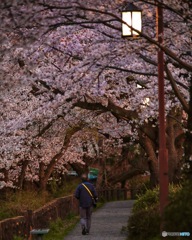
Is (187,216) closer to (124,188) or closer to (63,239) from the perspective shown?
(63,239)

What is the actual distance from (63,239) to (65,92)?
4199 millimetres

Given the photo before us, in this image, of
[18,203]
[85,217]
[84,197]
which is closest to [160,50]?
[84,197]

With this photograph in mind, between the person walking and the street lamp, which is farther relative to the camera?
the person walking

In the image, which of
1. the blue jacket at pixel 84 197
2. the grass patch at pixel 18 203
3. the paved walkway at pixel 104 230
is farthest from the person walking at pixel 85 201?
the grass patch at pixel 18 203

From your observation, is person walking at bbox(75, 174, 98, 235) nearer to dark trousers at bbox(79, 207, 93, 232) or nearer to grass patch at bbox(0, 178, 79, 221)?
dark trousers at bbox(79, 207, 93, 232)

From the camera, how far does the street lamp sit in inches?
589

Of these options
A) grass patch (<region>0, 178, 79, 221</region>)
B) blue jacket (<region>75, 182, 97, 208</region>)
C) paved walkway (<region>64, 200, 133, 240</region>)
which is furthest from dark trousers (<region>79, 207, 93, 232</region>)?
grass patch (<region>0, 178, 79, 221</region>)

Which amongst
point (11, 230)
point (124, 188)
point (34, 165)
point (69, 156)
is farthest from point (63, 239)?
point (124, 188)

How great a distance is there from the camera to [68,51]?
67.3ft

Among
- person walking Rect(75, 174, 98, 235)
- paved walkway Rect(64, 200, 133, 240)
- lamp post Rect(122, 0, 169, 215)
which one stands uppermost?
lamp post Rect(122, 0, 169, 215)

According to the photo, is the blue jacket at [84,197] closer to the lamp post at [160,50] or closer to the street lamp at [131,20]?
the lamp post at [160,50]

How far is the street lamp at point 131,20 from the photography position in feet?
49.1

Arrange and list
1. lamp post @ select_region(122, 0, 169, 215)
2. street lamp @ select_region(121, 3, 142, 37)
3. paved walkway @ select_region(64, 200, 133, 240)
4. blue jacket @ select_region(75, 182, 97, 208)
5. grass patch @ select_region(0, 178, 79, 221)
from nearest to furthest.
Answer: lamp post @ select_region(122, 0, 169, 215), street lamp @ select_region(121, 3, 142, 37), paved walkway @ select_region(64, 200, 133, 240), blue jacket @ select_region(75, 182, 97, 208), grass patch @ select_region(0, 178, 79, 221)

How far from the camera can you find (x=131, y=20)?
49.4 ft
